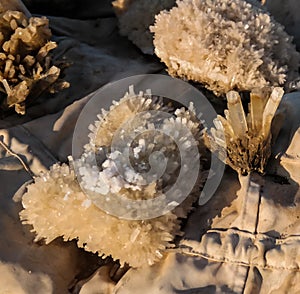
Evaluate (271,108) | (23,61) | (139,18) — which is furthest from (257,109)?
(139,18)

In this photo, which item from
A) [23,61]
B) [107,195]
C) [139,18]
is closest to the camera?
[107,195]

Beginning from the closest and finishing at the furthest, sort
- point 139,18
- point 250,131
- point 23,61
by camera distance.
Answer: point 250,131, point 23,61, point 139,18

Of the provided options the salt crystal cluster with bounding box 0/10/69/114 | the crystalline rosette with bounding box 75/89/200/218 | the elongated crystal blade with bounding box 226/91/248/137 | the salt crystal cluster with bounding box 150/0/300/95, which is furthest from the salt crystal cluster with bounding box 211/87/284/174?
the salt crystal cluster with bounding box 0/10/69/114

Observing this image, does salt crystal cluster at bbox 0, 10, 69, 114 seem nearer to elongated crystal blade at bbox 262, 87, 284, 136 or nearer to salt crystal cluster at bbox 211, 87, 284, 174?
salt crystal cluster at bbox 211, 87, 284, 174

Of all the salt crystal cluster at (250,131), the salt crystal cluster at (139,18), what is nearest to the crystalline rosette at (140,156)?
the salt crystal cluster at (250,131)

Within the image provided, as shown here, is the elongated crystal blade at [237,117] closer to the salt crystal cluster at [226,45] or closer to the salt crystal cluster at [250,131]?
the salt crystal cluster at [250,131]

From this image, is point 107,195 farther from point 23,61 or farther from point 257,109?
point 23,61
